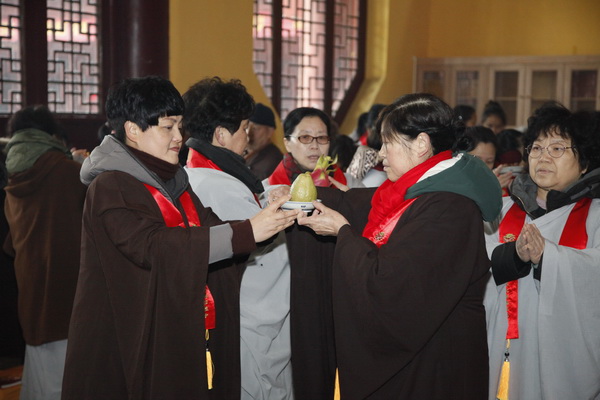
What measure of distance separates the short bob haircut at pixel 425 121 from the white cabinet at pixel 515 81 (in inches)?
250

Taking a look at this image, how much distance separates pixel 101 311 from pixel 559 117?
178cm

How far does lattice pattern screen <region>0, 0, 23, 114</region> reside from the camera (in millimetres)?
4902

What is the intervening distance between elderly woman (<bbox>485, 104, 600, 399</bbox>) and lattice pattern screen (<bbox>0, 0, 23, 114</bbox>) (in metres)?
3.75

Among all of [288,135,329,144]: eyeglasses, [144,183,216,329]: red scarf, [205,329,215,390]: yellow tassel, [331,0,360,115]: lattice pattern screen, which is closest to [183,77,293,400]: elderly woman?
[144,183,216,329]: red scarf

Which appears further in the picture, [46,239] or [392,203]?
[46,239]

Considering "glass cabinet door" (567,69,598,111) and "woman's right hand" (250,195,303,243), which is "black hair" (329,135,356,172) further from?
"glass cabinet door" (567,69,598,111)

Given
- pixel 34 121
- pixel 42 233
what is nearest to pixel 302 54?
pixel 34 121

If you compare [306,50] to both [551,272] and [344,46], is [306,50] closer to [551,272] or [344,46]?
[344,46]

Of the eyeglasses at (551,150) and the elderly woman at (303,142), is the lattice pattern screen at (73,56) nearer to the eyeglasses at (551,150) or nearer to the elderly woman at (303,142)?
the elderly woman at (303,142)

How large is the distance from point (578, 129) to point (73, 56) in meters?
4.03

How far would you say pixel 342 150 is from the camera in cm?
439

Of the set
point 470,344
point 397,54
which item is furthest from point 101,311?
point 397,54

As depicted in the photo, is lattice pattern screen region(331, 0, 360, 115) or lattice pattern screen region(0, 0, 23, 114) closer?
lattice pattern screen region(0, 0, 23, 114)

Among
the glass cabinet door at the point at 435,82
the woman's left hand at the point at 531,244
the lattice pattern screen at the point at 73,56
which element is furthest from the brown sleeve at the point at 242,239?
the glass cabinet door at the point at 435,82
